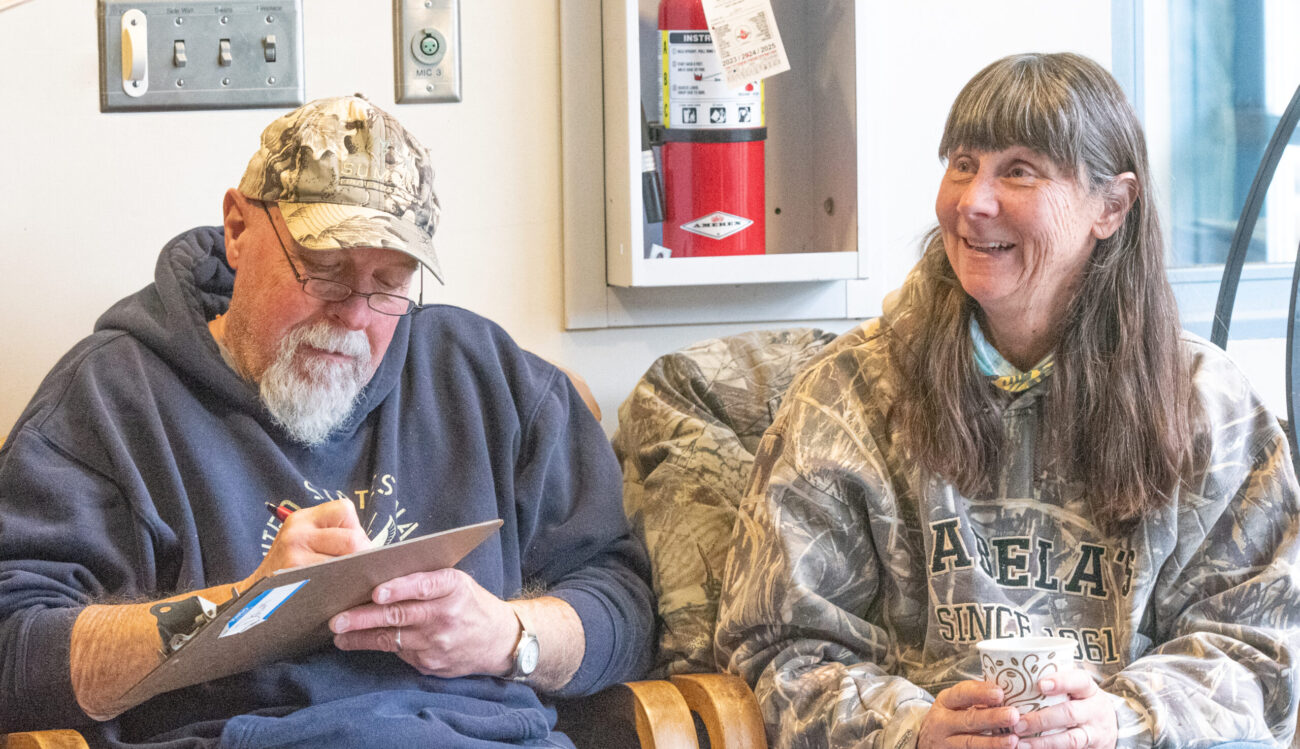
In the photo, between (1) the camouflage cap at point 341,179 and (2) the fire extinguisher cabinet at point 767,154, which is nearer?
(1) the camouflage cap at point 341,179

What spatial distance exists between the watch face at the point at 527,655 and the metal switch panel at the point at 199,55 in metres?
0.97

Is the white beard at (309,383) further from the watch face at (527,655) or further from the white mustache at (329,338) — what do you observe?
the watch face at (527,655)

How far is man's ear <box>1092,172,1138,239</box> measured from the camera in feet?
5.50

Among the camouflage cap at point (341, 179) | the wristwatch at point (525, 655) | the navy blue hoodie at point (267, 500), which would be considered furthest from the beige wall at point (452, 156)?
the wristwatch at point (525, 655)

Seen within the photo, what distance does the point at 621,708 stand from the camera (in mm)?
1839

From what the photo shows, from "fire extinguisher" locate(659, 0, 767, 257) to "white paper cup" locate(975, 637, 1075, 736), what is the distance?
3.36ft

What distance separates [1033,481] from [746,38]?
2.88 ft

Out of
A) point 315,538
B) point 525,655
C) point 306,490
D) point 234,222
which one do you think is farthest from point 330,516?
point 234,222

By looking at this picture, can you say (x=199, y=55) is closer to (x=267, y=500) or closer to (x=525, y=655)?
(x=267, y=500)

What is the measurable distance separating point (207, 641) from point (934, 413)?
3.09ft

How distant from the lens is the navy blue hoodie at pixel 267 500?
1.56 meters

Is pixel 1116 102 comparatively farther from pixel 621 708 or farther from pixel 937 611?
pixel 621 708

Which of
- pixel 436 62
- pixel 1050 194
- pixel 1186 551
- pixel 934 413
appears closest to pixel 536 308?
pixel 436 62

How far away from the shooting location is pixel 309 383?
1681mm
